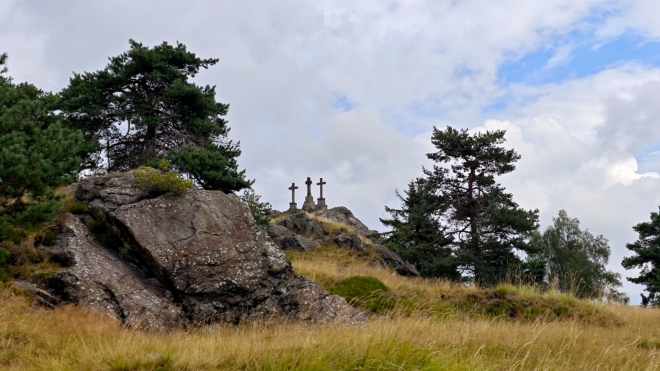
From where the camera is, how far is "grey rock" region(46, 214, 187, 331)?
33.5 feet

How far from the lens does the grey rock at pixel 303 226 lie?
29922 mm

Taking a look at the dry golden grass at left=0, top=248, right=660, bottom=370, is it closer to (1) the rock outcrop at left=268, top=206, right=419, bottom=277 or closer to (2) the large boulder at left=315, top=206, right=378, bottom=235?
(1) the rock outcrop at left=268, top=206, right=419, bottom=277

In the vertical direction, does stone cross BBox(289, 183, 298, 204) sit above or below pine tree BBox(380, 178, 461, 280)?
above

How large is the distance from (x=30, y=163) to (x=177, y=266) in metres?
3.62

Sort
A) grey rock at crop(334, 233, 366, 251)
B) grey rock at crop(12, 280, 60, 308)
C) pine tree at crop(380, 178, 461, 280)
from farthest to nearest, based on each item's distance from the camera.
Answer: grey rock at crop(334, 233, 366, 251) → pine tree at crop(380, 178, 461, 280) → grey rock at crop(12, 280, 60, 308)

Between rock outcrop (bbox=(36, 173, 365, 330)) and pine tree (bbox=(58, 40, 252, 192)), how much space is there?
549 cm

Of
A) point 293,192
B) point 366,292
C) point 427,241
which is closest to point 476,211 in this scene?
point 427,241

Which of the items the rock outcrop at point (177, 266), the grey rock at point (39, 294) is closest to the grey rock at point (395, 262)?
the rock outcrop at point (177, 266)

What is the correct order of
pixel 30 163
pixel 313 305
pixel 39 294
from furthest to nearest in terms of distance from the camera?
pixel 313 305 → pixel 30 163 → pixel 39 294

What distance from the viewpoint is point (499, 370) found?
6.53 metres

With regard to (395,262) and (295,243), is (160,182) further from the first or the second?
(395,262)

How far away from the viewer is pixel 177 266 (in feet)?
37.7

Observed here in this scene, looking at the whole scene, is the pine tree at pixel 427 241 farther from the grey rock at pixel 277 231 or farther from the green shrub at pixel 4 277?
the green shrub at pixel 4 277

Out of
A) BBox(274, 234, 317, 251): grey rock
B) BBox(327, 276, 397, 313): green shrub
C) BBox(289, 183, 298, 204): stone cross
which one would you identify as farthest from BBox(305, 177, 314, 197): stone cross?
BBox(327, 276, 397, 313): green shrub
